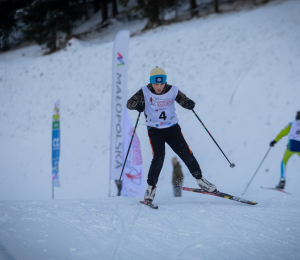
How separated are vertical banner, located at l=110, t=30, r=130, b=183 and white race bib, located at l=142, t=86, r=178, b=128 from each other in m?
3.34

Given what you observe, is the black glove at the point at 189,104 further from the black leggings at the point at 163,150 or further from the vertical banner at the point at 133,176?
the vertical banner at the point at 133,176

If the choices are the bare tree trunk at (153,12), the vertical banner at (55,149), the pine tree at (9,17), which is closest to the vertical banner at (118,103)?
the vertical banner at (55,149)

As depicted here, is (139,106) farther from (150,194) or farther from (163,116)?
(150,194)

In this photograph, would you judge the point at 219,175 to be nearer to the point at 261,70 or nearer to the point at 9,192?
the point at 261,70

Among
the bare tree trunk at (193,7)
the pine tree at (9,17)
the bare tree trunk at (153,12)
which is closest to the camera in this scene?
the bare tree trunk at (153,12)

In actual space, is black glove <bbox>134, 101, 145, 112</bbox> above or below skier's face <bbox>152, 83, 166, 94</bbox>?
below

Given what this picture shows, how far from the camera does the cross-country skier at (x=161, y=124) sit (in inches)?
131

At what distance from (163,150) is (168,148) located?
5.73 meters

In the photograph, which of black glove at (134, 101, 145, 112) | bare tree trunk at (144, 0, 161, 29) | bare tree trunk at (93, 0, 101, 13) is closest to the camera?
black glove at (134, 101, 145, 112)

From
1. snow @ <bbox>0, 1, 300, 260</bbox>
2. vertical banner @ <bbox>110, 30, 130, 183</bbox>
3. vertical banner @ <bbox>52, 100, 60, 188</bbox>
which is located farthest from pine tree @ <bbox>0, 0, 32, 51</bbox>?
vertical banner @ <bbox>110, 30, 130, 183</bbox>

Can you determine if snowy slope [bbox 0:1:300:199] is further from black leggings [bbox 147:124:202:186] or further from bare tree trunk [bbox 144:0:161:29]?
black leggings [bbox 147:124:202:186]

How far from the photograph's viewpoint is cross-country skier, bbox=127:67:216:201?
10.9 feet

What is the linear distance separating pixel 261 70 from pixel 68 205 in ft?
28.0

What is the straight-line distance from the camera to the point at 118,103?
6.80 m
